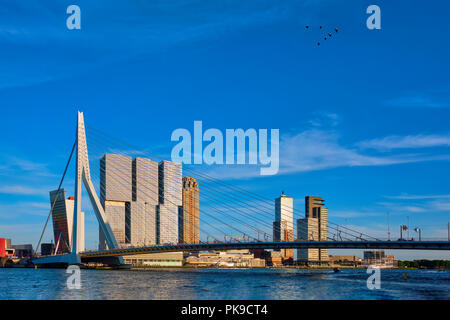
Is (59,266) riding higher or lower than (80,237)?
lower

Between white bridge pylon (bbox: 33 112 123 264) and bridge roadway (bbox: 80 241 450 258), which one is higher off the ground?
white bridge pylon (bbox: 33 112 123 264)

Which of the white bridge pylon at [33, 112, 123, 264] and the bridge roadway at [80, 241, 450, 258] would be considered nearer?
the bridge roadway at [80, 241, 450, 258]

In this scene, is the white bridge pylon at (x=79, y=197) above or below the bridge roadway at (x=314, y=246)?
above

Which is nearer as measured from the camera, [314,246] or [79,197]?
[314,246]

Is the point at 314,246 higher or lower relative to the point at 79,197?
lower

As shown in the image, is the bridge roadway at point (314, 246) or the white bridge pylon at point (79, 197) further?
the white bridge pylon at point (79, 197)

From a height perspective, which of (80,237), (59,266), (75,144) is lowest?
(59,266)
